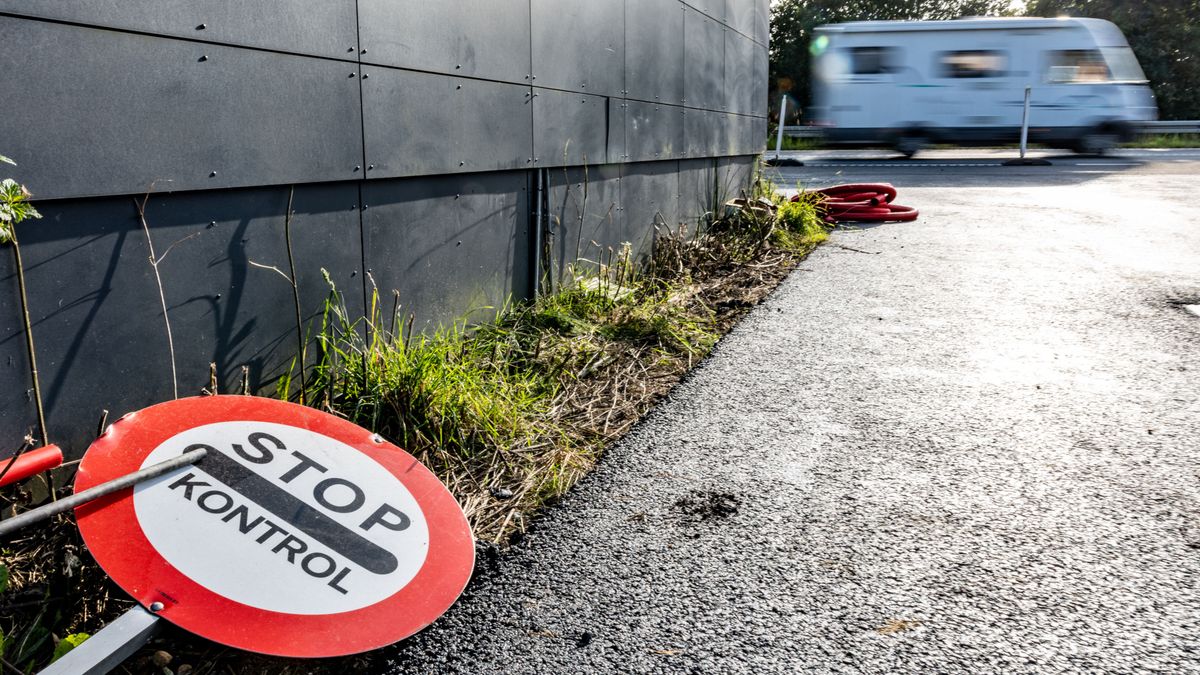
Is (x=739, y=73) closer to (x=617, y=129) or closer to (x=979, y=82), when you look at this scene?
(x=617, y=129)

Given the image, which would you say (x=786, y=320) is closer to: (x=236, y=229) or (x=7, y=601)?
(x=236, y=229)

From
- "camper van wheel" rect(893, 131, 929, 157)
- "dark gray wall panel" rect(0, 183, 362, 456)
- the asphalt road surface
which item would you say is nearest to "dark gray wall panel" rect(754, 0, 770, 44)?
the asphalt road surface

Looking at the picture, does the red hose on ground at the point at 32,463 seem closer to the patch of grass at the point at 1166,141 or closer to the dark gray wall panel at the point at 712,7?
the dark gray wall panel at the point at 712,7

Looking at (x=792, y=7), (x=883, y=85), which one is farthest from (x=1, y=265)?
(x=792, y=7)

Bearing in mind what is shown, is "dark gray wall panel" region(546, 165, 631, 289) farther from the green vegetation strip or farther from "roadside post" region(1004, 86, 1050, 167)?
"roadside post" region(1004, 86, 1050, 167)

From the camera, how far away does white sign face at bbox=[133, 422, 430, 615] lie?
233 cm

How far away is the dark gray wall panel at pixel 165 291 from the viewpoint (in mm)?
2574

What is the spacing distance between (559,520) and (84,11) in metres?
1.99

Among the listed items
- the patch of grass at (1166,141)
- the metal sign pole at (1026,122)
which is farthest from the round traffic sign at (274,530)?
the patch of grass at (1166,141)

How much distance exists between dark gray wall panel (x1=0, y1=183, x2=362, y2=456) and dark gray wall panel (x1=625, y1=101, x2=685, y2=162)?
3343 mm

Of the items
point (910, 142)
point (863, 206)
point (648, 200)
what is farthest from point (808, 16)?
point (648, 200)

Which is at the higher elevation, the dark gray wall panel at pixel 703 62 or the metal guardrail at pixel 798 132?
the metal guardrail at pixel 798 132

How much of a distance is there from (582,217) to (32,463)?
13.1ft

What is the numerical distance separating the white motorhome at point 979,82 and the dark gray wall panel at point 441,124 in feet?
59.6
